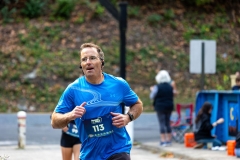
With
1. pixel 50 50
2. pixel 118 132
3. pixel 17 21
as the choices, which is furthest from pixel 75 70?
pixel 118 132

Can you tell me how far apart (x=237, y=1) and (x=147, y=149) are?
61.5ft

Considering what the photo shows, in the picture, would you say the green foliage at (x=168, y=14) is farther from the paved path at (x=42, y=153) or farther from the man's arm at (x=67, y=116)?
the man's arm at (x=67, y=116)

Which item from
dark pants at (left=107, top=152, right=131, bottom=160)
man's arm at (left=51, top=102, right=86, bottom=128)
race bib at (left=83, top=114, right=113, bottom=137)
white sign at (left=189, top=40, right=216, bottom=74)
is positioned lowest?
dark pants at (left=107, top=152, right=131, bottom=160)

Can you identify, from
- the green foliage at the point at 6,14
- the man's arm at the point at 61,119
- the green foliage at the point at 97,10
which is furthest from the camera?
the green foliage at the point at 97,10

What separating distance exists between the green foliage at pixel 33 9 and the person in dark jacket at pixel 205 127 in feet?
49.4

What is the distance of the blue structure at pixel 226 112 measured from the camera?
45.1 ft

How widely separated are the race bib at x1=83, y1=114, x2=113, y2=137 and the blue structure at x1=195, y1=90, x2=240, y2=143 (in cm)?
805

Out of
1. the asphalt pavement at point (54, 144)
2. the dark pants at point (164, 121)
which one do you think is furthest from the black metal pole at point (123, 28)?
the asphalt pavement at point (54, 144)

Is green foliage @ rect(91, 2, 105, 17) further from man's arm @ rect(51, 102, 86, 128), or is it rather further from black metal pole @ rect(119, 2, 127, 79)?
man's arm @ rect(51, 102, 86, 128)

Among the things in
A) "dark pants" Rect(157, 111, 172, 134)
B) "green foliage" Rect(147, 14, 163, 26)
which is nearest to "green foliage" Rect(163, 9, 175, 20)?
"green foliage" Rect(147, 14, 163, 26)

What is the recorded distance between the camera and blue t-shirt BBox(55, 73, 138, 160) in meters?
5.80

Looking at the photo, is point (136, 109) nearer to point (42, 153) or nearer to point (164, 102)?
point (42, 153)

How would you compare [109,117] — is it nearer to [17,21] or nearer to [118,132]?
[118,132]

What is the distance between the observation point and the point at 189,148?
14.0 metres
